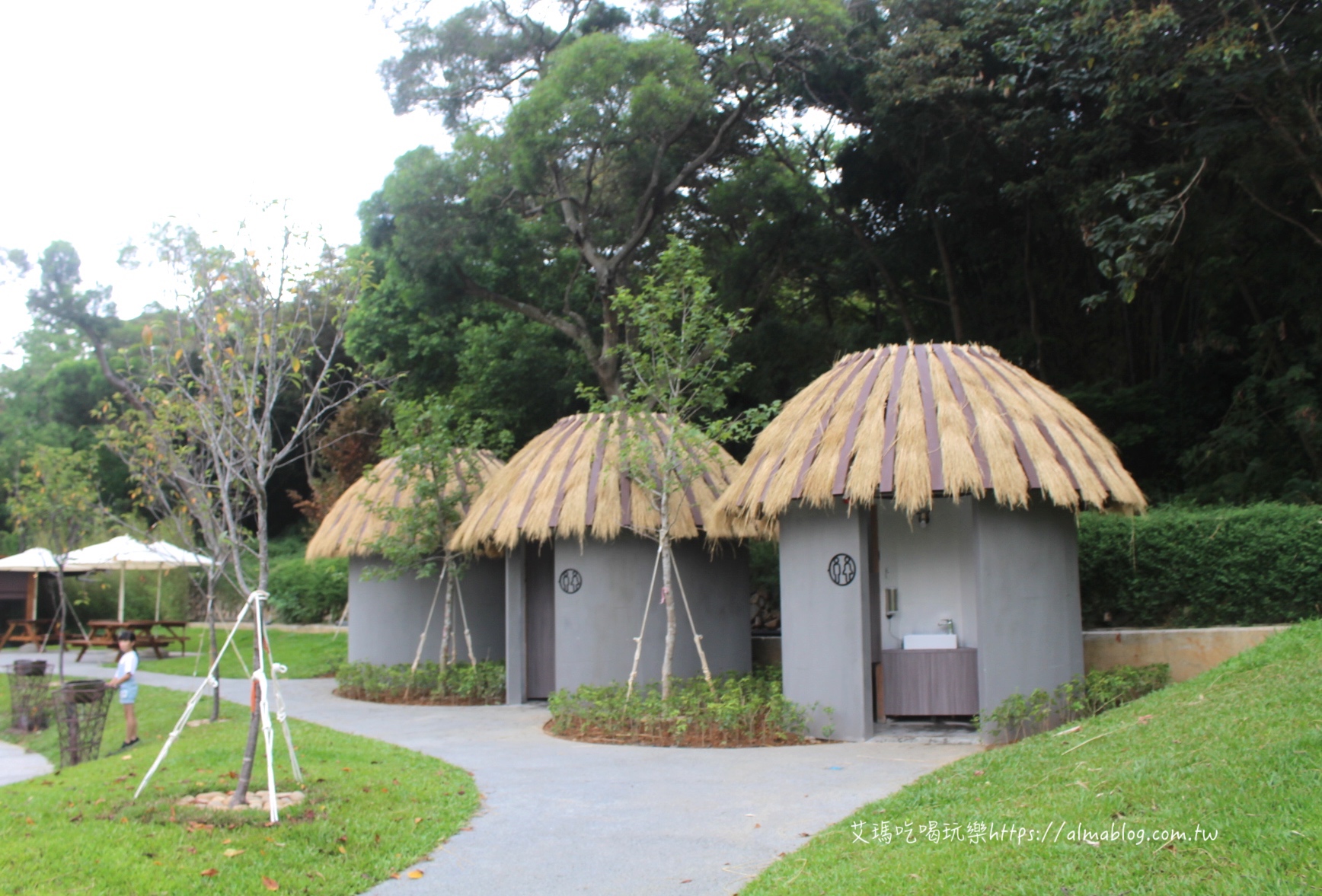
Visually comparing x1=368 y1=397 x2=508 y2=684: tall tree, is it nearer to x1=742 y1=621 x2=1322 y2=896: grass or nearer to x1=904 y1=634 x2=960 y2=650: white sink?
x1=904 y1=634 x2=960 y2=650: white sink

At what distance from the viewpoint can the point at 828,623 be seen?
10.9 m

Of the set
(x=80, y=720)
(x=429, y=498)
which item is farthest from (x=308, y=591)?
(x=80, y=720)

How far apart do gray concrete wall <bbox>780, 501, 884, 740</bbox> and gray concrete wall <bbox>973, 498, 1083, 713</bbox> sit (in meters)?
1.14

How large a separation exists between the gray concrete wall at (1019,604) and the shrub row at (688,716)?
2.02m

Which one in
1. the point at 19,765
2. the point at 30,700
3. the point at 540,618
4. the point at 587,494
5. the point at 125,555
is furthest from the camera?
the point at 125,555

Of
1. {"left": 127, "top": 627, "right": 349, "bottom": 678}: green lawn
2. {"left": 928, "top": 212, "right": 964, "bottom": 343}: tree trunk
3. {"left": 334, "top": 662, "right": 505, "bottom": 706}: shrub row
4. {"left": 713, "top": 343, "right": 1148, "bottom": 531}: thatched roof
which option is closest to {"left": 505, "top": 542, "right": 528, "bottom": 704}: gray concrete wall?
{"left": 334, "top": 662, "right": 505, "bottom": 706}: shrub row

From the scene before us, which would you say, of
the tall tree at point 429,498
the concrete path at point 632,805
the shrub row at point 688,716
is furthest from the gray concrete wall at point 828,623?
the tall tree at point 429,498

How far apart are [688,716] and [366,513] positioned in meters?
8.09

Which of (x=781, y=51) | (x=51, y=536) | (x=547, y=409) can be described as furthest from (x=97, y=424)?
(x=781, y=51)

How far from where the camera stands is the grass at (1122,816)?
4.86m

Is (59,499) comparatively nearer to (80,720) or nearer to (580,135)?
(80,720)

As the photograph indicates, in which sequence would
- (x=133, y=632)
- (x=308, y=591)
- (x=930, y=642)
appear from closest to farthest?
(x=930, y=642) → (x=133, y=632) → (x=308, y=591)

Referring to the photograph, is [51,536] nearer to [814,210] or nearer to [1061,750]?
[814,210]

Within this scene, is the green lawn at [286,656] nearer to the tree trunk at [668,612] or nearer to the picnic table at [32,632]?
the picnic table at [32,632]
